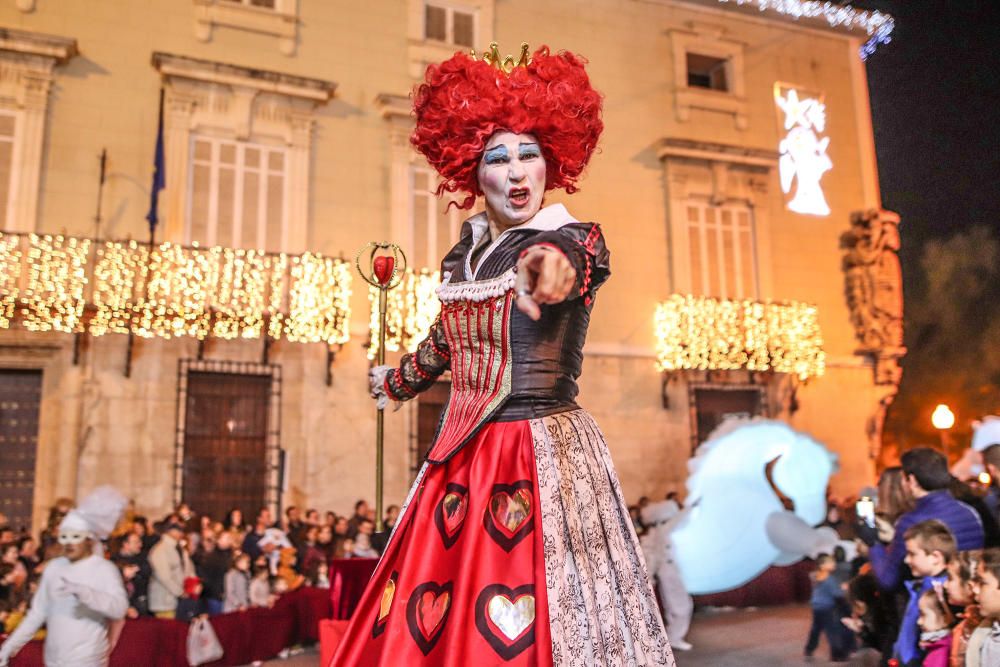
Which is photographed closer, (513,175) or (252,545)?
(513,175)

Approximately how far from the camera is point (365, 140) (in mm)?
12062

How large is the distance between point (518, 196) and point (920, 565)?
2.79 m

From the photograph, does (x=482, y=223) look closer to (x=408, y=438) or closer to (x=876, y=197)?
(x=408, y=438)

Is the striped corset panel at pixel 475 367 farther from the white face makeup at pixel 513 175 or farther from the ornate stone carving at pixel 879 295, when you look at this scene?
the ornate stone carving at pixel 879 295

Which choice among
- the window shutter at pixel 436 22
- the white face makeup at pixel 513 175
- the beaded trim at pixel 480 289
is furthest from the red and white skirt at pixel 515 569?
the window shutter at pixel 436 22

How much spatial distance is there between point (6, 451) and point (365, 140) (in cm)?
631

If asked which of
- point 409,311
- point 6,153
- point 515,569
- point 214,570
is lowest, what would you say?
point 214,570

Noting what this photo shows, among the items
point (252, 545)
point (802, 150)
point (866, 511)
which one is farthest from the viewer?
point (802, 150)

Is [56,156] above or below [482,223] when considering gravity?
above

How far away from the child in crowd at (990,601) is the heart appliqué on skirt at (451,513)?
92.0 inches

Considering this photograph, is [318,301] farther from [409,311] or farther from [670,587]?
[670,587]

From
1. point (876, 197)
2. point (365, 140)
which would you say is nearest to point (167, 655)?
point (365, 140)

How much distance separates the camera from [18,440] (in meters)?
10.3

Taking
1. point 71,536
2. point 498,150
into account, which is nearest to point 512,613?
point 498,150
